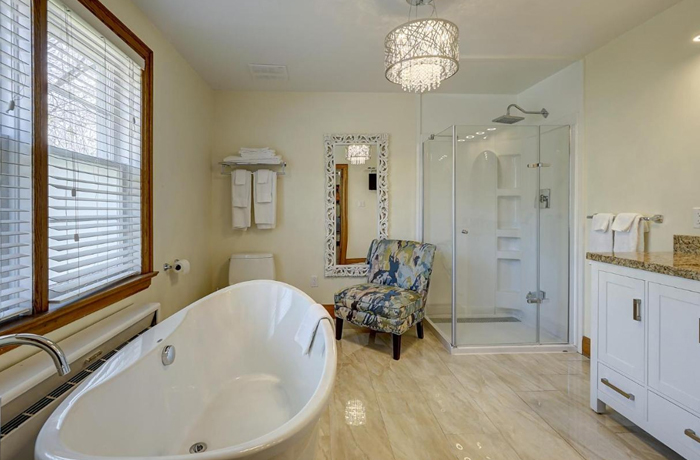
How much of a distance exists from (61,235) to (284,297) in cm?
119

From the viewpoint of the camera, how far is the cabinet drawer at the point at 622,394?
1.53 m

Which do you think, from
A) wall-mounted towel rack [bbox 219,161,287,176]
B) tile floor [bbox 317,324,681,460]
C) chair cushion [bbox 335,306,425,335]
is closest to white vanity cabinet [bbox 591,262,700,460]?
tile floor [bbox 317,324,681,460]

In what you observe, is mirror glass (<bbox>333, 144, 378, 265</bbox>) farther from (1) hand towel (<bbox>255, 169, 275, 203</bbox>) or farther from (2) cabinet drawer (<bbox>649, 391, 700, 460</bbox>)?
(2) cabinet drawer (<bbox>649, 391, 700, 460</bbox>)

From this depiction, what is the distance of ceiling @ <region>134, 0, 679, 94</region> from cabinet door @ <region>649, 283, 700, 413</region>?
1.64 metres

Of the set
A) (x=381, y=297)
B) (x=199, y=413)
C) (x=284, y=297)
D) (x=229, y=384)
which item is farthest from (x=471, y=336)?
(x=199, y=413)

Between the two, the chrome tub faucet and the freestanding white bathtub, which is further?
the freestanding white bathtub

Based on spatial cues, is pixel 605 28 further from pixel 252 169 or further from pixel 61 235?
pixel 61 235

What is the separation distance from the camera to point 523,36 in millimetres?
2217

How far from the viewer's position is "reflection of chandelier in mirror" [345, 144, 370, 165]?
3295 millimetres

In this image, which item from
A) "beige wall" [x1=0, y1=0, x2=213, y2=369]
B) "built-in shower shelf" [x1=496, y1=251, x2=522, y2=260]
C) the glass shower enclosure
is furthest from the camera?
"built-in shower shelf" [x1=496, y1=251, x2=522, y2=260]

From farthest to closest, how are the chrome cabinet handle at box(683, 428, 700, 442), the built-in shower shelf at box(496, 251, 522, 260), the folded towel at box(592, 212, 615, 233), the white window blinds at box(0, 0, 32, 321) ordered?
1. the built-in shower shelf at box(496, 251, 522, 260)
2. the folded towel at box(592, 212, 615, 233)
3. the chrome cabinet handle at box(683, 428, 700, 442)
4. the white window blinds at box(0, 0, 32, 321)

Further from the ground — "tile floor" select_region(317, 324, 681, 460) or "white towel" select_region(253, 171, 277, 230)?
"white towel" select_region(253, 171, 277, 230)

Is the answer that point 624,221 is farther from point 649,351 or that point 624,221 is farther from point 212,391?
point 212,391

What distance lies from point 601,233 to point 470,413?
4.99 ft
